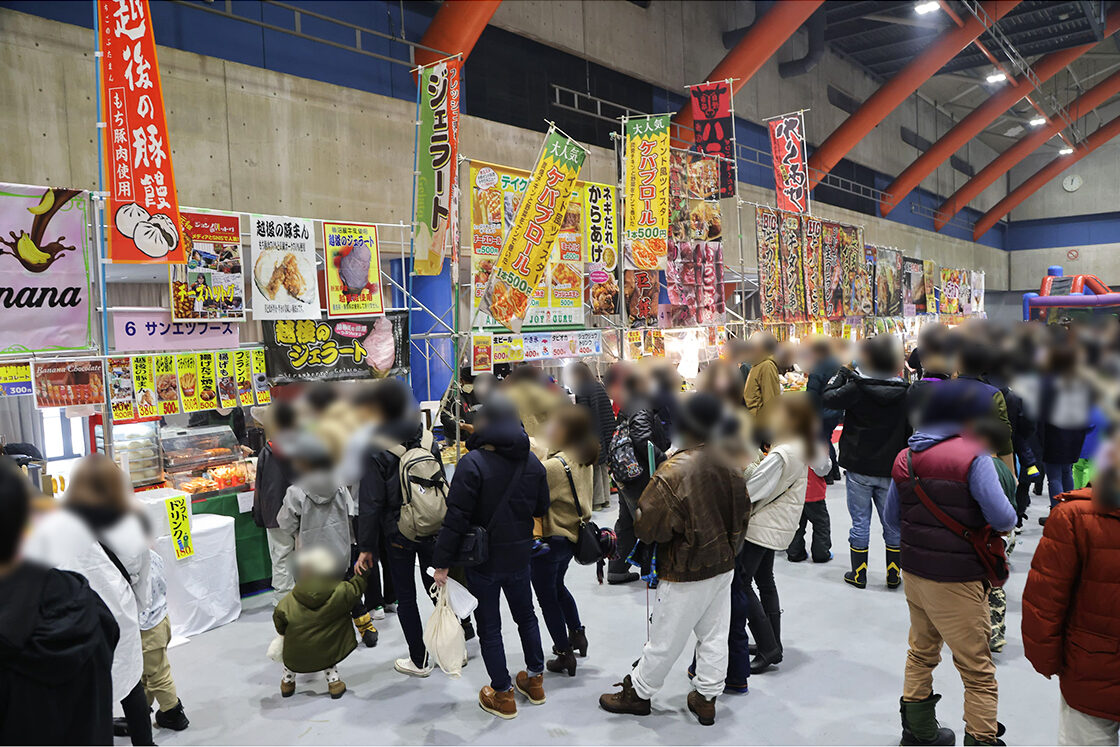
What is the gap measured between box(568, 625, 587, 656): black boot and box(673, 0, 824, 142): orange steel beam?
9.34 m

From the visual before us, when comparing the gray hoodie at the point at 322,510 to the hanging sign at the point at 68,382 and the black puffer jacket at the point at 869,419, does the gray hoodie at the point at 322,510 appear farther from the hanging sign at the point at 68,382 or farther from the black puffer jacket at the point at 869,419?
the hanging sign at the point at 68,382

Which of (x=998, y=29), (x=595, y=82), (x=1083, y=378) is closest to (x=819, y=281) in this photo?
(x=595, y=82)

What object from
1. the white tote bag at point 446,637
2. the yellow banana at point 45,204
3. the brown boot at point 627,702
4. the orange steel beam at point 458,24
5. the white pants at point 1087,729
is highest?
the orange steel beam at point 458,24

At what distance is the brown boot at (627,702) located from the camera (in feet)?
11.8

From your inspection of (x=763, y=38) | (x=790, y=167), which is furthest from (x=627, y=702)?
(x=763, y=38)

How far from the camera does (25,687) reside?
1339 mm

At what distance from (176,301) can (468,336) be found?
7.17ft

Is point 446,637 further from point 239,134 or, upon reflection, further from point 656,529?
point 239,134

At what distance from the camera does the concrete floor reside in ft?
11.3

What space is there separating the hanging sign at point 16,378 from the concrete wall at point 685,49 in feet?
26.9

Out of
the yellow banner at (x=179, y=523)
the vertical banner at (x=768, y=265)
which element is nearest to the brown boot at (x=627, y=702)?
the yellow banner at (x=179, y=523)

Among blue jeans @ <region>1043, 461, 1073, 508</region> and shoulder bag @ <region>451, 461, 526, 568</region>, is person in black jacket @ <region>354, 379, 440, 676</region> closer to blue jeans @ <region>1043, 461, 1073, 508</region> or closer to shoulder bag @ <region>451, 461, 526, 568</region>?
shoulder bag @ <region>451, 461, 526, 568</region>

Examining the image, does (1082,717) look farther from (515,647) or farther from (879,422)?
(515,647)

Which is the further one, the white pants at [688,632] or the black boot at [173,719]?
the black boot at [173,719]
